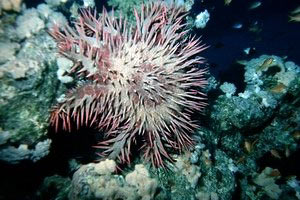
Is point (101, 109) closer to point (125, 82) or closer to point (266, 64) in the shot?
point (125, 82)

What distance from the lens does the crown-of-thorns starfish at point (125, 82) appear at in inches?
144

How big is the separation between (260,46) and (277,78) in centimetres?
2869

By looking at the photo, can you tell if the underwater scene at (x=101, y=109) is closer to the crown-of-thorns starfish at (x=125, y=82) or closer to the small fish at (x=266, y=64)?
the crown-of-thorns starfish at (x=125, y=82)

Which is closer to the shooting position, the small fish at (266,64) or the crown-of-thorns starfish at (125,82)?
the crown-of-thorns starfish at (125,82)

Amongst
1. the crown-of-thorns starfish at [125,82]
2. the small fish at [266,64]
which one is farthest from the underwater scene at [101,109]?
the small fish at [266,64]

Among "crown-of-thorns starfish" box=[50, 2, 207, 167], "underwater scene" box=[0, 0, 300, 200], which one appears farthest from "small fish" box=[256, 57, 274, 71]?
"crown-of-thorns starfish" box=[50, 2, 207, 167]

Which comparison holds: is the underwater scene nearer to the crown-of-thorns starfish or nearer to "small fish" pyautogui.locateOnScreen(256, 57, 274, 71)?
the crown-of-thorns starfish

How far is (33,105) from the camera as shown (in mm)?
3414

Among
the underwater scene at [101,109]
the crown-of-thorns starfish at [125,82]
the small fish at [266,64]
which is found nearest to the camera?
the underwater scene at [101,109]

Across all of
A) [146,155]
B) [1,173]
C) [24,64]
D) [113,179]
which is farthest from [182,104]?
[1,173]

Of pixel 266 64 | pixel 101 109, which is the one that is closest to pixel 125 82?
pixel 101 109

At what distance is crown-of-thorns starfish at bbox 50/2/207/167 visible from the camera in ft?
12.0

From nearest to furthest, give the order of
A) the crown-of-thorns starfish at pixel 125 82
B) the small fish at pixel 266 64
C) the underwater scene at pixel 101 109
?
1. the underwater scene at pixel 101 109
2. the crown-of-thorns starfish at pixel 125 82
3. the small fish at pixel 266 64

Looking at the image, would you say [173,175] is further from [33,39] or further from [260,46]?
[260,46]
